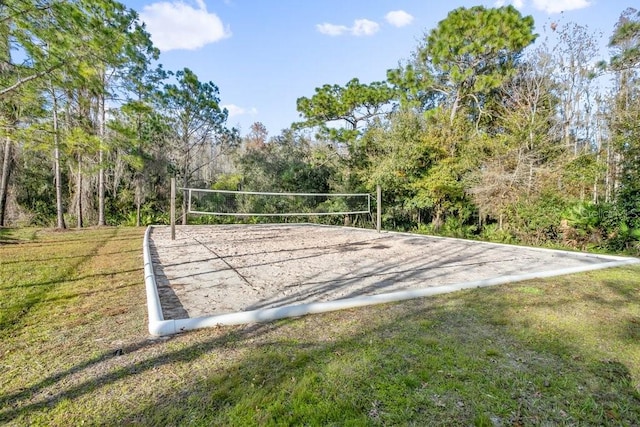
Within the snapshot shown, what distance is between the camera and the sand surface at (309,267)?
9.61 feet

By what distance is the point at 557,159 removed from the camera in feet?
29.6

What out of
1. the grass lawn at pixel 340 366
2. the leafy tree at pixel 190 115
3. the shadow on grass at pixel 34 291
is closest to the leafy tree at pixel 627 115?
the grass lawn at pixel 340 366

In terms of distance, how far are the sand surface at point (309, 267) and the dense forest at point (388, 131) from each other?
2.87 metres

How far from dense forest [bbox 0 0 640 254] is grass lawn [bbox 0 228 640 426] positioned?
4.60 m

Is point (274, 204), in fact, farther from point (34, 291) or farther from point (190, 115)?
point (34, 291)

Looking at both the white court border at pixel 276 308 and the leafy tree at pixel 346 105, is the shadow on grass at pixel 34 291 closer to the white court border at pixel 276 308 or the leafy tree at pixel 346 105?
the white court border at pixel 276 308

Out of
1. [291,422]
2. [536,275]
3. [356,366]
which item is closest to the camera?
[291,422]

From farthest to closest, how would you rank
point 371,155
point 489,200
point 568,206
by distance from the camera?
point 371,155, point 489,200, point 568,206

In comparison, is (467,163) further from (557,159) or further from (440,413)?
(440,413)

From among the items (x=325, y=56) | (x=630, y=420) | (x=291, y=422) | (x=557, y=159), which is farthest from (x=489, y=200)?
(x=291, y=422)

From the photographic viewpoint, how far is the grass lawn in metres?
1.42

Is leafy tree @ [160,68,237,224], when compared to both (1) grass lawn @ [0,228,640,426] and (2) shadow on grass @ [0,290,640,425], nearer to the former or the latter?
(1) grass lawn @ [0,228,640,426]

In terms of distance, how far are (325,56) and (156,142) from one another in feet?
25.6

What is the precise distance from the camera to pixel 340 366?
1.77 metres
